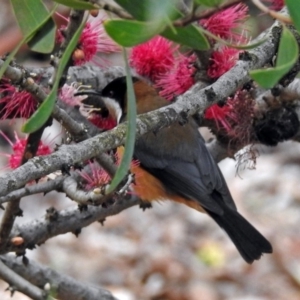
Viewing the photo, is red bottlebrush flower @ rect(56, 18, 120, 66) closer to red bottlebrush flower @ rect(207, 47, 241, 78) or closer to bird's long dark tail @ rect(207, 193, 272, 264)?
red bottlebrush flower @ rect(207, 47, 241, 78)

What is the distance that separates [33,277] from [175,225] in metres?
2.92

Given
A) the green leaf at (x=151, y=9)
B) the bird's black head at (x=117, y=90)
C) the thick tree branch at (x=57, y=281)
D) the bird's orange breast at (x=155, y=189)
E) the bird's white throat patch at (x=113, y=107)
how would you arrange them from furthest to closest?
the bird's orange breast at (x=155, y=189)
the bird's black head at (x=117, y=90)
the bird's white throat patch at (x=113, y=107)
the thick tree branch at (x=57, y=281)
the green leaf at (x=151, y=9)

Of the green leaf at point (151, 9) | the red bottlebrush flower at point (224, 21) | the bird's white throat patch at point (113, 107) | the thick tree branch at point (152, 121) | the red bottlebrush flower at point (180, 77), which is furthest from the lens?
the bird's white throat patch at point (113, 107)

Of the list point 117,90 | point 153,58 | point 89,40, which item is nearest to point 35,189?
point 89,40

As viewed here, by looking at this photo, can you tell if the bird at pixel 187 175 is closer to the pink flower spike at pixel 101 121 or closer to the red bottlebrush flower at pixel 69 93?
the pink flower spike at pixel 101 121

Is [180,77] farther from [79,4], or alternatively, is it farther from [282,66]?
[282,66]

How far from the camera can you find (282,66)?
2.81ft

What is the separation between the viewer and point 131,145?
95 centimetres

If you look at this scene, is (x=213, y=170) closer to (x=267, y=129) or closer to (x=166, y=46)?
(x=267, y=129)

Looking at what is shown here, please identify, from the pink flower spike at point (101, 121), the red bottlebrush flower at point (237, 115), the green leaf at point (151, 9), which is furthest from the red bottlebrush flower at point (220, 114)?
the green leaf at point (151, 9)

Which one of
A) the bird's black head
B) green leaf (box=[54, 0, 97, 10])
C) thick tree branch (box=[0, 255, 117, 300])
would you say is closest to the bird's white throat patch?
the bird's black head

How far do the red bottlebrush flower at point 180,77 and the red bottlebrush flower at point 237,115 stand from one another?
0.26ft

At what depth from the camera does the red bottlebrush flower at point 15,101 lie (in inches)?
64.1

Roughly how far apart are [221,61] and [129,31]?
37.0 inches
